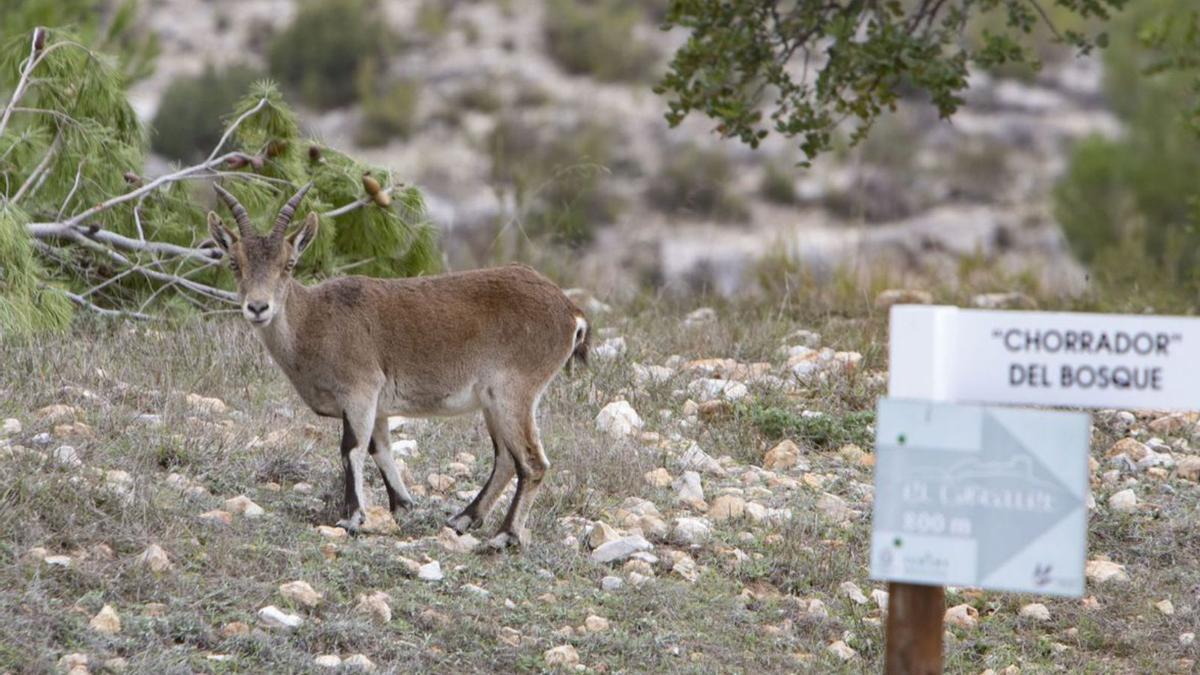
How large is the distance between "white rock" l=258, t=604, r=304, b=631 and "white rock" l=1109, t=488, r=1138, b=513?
4.31m

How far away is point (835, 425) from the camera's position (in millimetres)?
9367

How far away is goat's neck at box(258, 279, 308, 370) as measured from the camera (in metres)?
7.88

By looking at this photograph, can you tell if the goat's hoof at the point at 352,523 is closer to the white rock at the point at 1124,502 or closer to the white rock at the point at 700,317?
the white rock at the point at 1124,502

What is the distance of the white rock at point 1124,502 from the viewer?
27.7ft

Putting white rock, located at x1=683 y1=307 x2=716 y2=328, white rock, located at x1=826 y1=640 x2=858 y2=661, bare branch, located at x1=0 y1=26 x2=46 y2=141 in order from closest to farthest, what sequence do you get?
1. white rock, located at x1=826 y1=640 x2=858 y2=661
2. bare branch, located at x1=0 y1=26 x2=46 y2=141
3. white rock, located at x1=683 y1=307 x2=716 y2=328

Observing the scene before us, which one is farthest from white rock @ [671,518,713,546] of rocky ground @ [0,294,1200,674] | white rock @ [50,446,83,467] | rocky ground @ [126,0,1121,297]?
rocky ground @ [126,0,1121,297]

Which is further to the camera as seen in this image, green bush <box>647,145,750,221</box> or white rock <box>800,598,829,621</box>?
green bush <box>647,145,750,221</box>

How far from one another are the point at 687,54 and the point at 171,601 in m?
5.67

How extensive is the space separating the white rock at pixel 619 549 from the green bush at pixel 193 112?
943 inches

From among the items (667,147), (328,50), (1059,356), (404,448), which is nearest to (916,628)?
(1059,356)

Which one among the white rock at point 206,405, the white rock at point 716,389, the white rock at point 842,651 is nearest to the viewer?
the white rock at point 842,651

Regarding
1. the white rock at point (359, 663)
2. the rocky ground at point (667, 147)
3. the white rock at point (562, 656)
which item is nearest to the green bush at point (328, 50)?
the rocky ground at point (667, 147)

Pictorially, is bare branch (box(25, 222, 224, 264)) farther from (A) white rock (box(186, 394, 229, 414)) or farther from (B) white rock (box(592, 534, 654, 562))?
(B) white rock (box(592, 534, 654, 562))

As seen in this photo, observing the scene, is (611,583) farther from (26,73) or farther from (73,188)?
(26,73)
